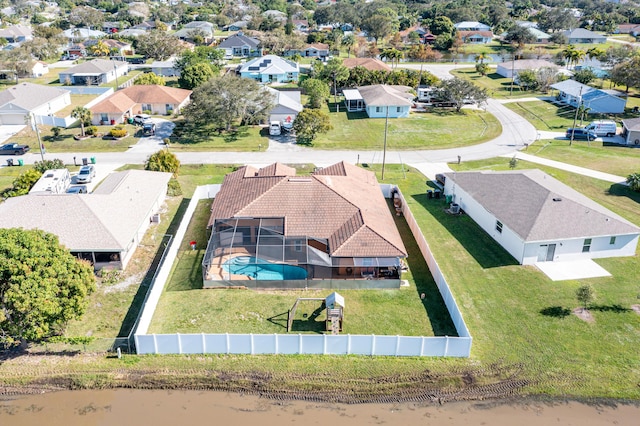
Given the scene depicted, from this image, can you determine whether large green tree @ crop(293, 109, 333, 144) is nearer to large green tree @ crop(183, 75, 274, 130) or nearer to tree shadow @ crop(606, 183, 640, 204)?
large green tree @ crop(183, 75, 274, 130)

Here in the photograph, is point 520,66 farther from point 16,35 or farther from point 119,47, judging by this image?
point 16,35

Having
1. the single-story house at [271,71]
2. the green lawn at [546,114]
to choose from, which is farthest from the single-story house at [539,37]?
the single-story house at [271,71]

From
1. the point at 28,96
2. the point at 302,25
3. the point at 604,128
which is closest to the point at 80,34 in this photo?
the point at 302,25

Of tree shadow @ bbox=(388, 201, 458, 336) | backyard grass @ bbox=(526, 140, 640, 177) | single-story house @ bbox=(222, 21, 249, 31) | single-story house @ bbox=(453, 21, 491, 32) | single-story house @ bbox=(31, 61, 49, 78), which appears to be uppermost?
single-story house @ bbox=(453, 21, 491, 32)

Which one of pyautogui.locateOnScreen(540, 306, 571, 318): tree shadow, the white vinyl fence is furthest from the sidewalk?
the white vinyl fence

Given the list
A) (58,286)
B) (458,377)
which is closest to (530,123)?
(458,377)

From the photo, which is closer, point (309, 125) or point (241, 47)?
point (309, 125)

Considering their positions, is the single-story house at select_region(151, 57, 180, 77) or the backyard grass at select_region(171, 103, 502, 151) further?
the single-story house at select_region(151, 57, 180, 77)

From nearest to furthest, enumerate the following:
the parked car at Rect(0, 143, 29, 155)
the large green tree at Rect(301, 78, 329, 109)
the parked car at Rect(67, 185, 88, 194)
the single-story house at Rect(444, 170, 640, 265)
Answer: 1. the single-story house at Rect(444, 170, 640, 265)
2. the parked car at Rect(67, 185, 88, 194)
3. the parked car at Rect(0, 143, 29, 155)
4. the large green tree at Rect(301, 78, 329, 109)
